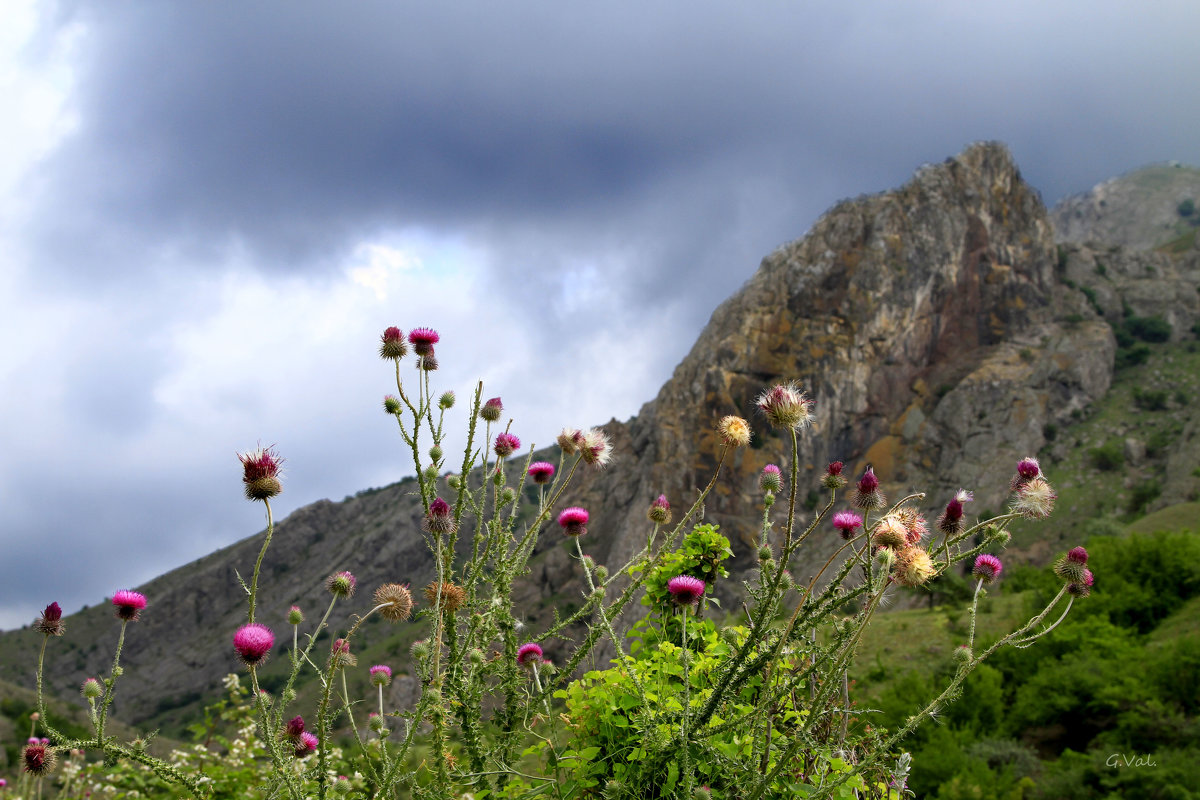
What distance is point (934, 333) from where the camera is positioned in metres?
82.1

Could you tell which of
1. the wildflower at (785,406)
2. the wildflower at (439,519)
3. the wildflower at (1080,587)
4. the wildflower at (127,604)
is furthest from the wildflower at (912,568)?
the wildflower at (127,604)

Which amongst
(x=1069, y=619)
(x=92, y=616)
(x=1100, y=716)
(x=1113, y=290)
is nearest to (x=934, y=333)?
(x=1113, y=290)

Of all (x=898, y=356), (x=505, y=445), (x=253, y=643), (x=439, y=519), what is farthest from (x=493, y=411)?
(x=898, y=356)

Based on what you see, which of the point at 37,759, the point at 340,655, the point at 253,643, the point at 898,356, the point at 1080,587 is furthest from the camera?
the point at 898,356

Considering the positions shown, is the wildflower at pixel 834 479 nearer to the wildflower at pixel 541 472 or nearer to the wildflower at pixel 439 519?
the wildflower at pixel 541 472

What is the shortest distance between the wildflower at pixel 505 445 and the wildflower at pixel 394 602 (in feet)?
3.53

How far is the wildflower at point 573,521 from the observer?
443cm

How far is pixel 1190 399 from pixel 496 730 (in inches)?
3511

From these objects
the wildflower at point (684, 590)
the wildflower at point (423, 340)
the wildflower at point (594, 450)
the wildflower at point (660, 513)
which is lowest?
the wildflower at point (684, 590)

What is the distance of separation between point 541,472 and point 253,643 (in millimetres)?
2236

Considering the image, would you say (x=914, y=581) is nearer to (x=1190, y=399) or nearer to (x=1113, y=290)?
(x=1190, y=399)

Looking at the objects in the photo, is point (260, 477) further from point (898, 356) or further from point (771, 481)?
point (898, 356)

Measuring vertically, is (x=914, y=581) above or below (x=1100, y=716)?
above

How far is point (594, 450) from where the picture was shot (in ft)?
14.4
